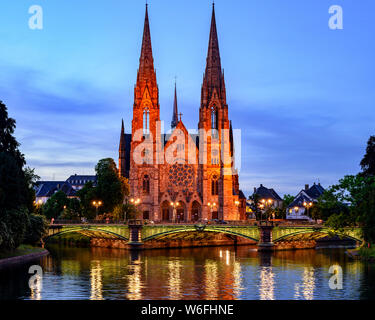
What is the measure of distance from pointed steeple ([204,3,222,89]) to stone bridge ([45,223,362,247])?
37.2 metres

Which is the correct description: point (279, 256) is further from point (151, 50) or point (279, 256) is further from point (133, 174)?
point (151, 50)

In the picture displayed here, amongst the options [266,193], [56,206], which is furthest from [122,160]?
[266,193]

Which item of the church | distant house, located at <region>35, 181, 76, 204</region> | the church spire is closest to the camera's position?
the church

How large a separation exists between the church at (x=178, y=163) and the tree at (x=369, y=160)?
34.1m

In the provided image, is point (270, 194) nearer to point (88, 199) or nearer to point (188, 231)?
point (88, 199)

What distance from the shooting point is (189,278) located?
53.1 metres

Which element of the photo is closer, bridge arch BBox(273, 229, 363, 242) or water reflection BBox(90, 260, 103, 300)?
water reflection BBox(90, 260, 103, 300)

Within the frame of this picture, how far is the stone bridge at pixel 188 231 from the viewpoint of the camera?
82312 mm

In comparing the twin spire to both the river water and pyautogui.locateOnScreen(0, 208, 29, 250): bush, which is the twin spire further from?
pyautogui.locateOnScreen(0, 208, 29, 250): bush

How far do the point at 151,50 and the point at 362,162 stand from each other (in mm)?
50703

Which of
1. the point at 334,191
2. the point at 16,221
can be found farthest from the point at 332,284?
the point at 16,221

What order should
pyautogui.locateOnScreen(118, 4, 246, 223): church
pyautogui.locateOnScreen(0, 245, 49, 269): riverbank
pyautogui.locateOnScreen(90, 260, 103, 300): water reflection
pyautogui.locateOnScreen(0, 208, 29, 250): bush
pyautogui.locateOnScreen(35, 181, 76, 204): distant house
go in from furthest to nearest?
pyautogui.locateOnScreen(35, 181, 76, 204): distant house
pyautogui.locateOnScreen(118, 4, 246, 223): church
pyautogui.locateOnScreen(0, 245, 49, 269): riverbank
pyautogui.locateOnScreen(0, 208, 29, 250): bush
pyautogui.locateOnScreen(90, 260, 103, 300): water reflection

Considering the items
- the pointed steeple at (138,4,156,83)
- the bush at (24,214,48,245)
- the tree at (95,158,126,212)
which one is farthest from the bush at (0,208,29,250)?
the pointed steeple at (138,4,156,83)

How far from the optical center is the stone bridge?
270 ft
